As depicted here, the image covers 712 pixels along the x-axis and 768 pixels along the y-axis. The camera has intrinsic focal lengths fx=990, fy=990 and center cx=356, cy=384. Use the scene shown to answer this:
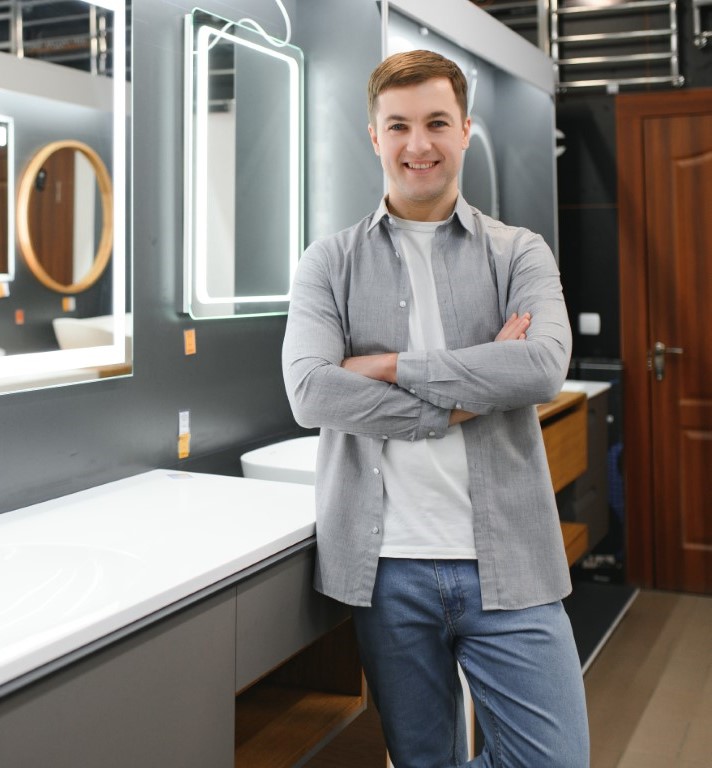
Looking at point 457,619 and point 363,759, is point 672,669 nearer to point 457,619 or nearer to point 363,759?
point 363,759

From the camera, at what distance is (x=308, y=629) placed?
1992 mm

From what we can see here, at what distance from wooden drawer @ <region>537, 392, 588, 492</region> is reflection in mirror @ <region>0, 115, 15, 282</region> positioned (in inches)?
74.0

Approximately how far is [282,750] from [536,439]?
3.10 ft

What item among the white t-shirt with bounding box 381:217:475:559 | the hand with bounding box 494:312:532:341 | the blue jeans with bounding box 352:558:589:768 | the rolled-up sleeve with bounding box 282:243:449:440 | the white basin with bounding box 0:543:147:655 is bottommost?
the blue jeans with bounding box 352:558:589:768

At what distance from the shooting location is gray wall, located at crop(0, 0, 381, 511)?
2195 millimetres

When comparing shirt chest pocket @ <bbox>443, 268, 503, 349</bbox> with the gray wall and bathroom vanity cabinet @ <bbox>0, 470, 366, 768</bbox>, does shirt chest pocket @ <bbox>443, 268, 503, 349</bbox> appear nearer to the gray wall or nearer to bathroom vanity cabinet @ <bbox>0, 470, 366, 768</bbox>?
bathroom vanity cabinet @ <bbox>0, 470, 366, 768</bbox>

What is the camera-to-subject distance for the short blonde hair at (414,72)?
191cm

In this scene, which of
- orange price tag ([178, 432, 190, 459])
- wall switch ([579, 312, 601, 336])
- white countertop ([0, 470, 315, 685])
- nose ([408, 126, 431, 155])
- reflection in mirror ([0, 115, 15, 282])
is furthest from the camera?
wall switch ([579, 312, 601, 336])

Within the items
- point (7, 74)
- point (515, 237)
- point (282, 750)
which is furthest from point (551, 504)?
point (7, 74)

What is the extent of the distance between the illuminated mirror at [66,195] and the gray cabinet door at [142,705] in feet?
2.45

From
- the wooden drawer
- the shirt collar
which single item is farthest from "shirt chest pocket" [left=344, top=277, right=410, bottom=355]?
the wooden drawer

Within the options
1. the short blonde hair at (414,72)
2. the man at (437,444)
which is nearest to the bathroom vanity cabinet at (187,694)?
the man at (437,444)

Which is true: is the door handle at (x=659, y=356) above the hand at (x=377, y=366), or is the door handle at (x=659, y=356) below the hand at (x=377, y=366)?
Result: above

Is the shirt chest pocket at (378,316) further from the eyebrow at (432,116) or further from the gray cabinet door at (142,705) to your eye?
the gray cabinet door at (142,705)
